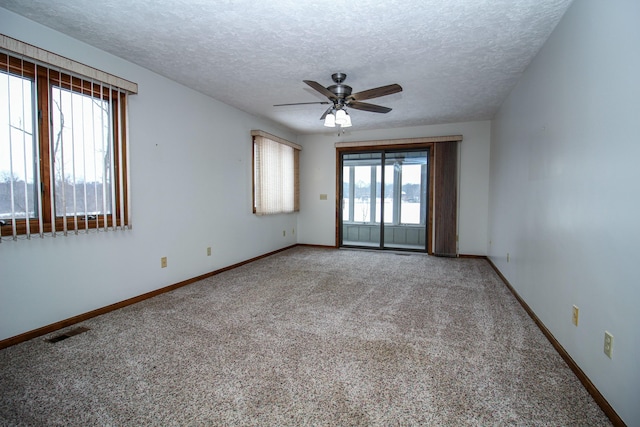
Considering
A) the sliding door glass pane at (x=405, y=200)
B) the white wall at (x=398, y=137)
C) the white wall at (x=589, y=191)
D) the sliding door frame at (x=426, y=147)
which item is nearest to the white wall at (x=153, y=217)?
the white wall at (x=398, y=137)

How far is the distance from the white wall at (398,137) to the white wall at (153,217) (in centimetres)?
167

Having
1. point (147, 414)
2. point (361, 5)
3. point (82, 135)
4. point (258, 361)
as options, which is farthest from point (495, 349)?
point (82, 135)

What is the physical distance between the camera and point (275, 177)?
5625mm

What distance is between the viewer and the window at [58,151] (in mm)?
2246

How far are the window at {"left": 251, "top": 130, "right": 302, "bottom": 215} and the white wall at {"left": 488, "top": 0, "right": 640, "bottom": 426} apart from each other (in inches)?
147

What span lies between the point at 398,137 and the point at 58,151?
5.12 metres

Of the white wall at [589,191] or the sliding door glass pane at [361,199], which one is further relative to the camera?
the sliding door glass pane at [361,199]

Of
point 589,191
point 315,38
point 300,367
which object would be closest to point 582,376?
point 589,191

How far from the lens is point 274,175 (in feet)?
18.3

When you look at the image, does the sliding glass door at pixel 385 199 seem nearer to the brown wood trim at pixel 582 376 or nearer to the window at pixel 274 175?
the window at pixel 274 175

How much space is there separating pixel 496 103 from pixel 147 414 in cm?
515

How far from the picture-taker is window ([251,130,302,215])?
5.15m

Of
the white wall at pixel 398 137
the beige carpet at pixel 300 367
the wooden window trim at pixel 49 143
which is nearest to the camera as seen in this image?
the beige carpet at pixel 300 367

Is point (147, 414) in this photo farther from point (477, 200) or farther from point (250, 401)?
point (477, 200)
